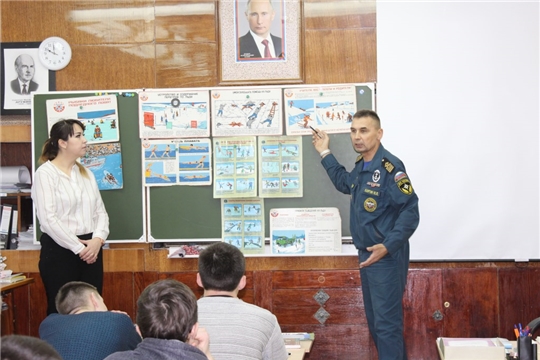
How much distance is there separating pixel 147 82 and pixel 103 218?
0.98 m

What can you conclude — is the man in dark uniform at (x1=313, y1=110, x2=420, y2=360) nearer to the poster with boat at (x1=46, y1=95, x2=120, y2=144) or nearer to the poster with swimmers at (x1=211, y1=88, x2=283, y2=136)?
the poster with swimmers at (x1=211, y1=88, x2=283, y2=136)

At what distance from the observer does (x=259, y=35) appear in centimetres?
440

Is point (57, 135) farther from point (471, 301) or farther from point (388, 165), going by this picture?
point (471, 301)

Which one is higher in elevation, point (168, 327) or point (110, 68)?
point (110, 68)

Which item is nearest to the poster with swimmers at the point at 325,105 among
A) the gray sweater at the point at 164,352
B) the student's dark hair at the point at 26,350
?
the gray sweater at the point at 164,352

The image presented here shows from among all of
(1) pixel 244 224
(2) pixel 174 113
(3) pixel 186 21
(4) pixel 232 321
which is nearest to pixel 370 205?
(1) pixel 244 224

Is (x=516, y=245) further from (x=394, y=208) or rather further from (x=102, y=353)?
(x=102, y=353)

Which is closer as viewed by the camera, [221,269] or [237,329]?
[237,329]

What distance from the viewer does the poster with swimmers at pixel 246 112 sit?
438 centimetres

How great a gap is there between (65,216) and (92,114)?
0.87 metres

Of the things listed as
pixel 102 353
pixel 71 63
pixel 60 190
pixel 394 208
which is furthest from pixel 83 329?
pixel 71 63

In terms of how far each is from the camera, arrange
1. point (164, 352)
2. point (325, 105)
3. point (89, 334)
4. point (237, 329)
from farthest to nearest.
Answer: point (325, 105)
point (89, 334)
point (237, 329)
point (164, 352)

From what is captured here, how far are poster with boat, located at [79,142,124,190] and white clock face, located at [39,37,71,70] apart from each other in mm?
602

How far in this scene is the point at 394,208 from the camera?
12.6 feet
